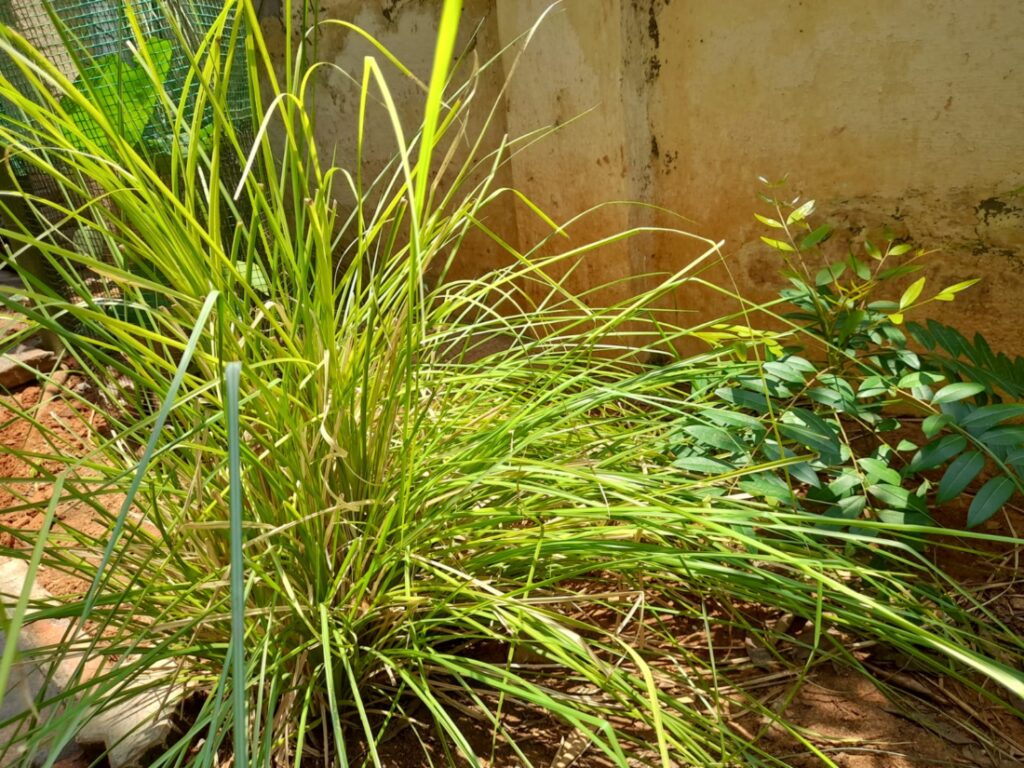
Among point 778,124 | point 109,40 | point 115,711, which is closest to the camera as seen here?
point 115,711

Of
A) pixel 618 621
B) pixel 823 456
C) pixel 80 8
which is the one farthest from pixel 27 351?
pixel 823 456

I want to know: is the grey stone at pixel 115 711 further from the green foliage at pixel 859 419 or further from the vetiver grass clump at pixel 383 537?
the green foliage at pixel 859 419

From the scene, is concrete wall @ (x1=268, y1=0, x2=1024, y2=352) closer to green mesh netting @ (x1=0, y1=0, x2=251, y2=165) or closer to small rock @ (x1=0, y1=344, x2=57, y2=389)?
green mesh netting @ (x1=0, y1=0, x2=251, y2=165)

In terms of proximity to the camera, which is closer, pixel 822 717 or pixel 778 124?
pixel 822 717

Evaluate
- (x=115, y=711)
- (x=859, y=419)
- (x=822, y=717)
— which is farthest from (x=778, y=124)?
(x=115, y=711)

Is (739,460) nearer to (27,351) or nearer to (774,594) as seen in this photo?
(774,594)

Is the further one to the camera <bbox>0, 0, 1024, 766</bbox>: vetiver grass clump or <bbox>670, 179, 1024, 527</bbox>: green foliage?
<bbox>670, 179, 1024, 527</bbox>: green foliage

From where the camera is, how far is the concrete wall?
4.98ft

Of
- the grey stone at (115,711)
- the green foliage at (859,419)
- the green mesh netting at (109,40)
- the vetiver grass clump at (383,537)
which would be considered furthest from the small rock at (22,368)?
the green foliage at (859,419)

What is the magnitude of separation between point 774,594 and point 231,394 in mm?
819

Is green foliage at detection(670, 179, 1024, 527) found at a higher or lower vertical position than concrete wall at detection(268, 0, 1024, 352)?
lower

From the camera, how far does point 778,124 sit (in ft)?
5.87

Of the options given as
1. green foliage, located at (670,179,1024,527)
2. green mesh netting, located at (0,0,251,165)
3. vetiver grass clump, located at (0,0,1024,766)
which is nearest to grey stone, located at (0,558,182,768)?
vetiver grass clump, located at (0,0,1024,766)

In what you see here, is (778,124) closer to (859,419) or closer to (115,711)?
(859,419)
